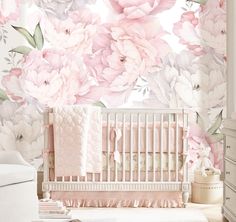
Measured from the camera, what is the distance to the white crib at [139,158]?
433 cm

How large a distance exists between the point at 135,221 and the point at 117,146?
2.41 ft

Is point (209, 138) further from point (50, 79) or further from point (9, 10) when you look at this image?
point (9, 10)

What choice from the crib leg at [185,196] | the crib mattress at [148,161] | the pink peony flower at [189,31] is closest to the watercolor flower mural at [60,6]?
the pink peony flower at [189,31]

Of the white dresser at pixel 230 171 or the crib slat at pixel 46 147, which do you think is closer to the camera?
the white dresser at pixel 230 171

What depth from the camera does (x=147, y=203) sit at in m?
4.38

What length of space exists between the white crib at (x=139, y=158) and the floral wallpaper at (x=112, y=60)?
0.54 meters

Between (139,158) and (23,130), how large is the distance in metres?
1.09

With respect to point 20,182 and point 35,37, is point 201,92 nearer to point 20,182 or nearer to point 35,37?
point 35,37

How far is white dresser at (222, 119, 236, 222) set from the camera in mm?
3285

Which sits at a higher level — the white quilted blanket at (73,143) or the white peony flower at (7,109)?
the white peony flower at (7,109)

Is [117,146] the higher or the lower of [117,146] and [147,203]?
the higher

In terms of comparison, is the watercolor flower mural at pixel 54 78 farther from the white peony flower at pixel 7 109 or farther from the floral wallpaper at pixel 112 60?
the white peony flower at pixel 7 109

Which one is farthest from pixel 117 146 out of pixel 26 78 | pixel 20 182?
pixel 20 182

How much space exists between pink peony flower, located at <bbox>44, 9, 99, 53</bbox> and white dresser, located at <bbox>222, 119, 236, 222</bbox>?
5.70ft
